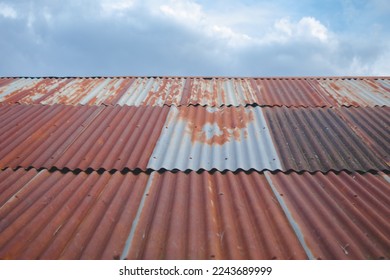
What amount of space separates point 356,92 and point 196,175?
5.04 m

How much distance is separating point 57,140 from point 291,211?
11.6ft

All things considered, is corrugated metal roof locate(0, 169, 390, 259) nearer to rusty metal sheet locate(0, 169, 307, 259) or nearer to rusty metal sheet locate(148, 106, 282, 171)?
rusty metal sheet locate(0, 169, 307, 259)

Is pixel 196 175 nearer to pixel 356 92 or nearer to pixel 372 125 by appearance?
pixel 372 125

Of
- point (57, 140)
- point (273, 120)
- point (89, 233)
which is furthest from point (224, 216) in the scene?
point (57, 140)

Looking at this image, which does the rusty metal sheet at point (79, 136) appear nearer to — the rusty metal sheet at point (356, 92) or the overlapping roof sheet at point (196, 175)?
the overlapping roof sheet at point (196, 175)

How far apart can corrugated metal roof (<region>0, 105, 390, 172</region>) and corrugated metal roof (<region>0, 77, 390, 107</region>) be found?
474mm

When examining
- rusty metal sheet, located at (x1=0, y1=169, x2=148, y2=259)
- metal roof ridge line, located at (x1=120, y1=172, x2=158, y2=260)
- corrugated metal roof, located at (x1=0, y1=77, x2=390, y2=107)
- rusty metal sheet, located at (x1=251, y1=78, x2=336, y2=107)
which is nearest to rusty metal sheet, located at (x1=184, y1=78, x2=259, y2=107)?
corrugated metal roof, located at (x1=0, y1=77, x2=390, y2=107)

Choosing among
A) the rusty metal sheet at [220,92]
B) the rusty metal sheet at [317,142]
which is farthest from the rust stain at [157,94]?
the rusty metal sheet at [317,142]

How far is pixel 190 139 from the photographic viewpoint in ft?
14.2

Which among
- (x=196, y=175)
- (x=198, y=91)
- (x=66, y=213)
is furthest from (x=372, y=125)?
(x=66, y=213)

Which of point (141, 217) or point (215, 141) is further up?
point (215, 141)

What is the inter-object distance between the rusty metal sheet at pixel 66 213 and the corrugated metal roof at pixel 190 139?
1.03ft

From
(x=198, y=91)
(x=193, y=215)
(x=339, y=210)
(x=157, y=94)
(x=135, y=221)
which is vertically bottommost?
(x=135, y=221)

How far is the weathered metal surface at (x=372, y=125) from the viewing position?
161 inches
